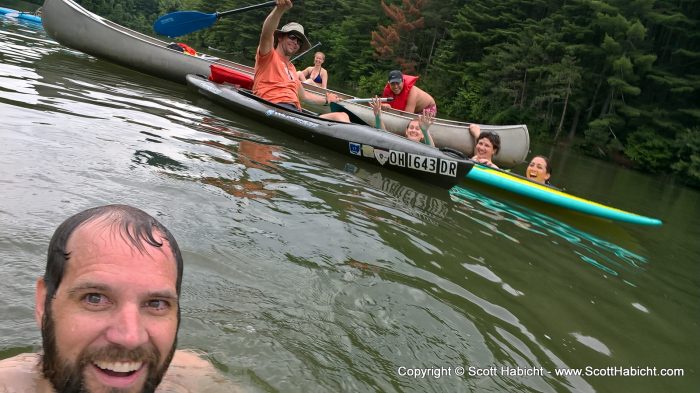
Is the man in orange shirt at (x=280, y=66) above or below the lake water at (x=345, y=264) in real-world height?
above

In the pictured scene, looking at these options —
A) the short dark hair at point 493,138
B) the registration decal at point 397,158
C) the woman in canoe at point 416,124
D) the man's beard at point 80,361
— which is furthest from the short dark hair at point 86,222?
the short dark hair at point 493,138

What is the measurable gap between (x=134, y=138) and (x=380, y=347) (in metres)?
3.91

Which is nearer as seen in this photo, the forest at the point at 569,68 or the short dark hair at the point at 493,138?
the short dark hair at the point at 493,138

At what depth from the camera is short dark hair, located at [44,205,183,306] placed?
3.93ft

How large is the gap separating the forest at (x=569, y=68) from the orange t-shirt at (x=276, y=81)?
545 inches

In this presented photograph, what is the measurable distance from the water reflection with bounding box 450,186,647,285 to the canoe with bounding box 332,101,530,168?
6.50 feet

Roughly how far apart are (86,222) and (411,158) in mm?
5184

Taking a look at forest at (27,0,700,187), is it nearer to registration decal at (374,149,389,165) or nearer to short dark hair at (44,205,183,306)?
registration decal at (374,149,389,165)

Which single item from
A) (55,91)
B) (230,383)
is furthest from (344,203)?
(55,91)

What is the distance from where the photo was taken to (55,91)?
6.93m

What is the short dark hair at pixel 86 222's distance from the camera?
120 cm

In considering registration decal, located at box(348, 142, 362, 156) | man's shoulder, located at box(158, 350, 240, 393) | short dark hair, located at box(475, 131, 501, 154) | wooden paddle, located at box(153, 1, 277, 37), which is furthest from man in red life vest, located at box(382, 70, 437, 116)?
man's shoulder, located at box(158, 350, 240, 393)

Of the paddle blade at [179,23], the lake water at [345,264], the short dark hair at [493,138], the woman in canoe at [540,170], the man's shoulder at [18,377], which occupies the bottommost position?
the lake water at [345,264]

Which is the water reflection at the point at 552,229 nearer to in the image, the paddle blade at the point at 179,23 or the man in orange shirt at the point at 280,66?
the man in orange shirt at the point at 280,66
